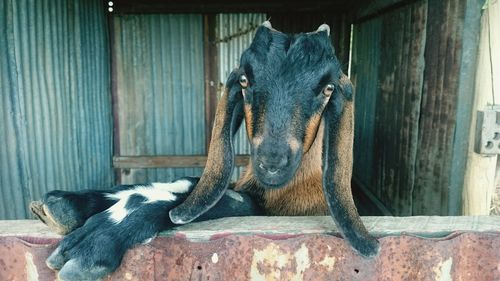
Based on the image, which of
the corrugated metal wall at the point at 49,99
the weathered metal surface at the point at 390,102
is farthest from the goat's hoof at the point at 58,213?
the weathered metal surface at the point at 390,102

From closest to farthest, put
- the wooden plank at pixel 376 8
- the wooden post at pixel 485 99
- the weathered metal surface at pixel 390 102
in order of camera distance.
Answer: the wooden post at pixel 485 99 < the weathered metal surface at pixel 390 102 < the wooden plank at pixel 376 8

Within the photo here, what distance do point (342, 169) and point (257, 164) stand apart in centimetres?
29

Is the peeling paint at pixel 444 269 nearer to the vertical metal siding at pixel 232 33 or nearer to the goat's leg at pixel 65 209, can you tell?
the goat's leg at pixel 65 209

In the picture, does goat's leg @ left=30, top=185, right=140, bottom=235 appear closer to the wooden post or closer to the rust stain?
the rust stain

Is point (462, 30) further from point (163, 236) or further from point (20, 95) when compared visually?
point (20, 95)

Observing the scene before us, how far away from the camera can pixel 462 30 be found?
192 cm

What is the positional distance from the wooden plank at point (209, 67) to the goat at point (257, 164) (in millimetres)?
3013

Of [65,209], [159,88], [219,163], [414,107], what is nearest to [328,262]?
[219,163]

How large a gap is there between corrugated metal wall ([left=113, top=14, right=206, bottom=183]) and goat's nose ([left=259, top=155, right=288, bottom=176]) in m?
3.42

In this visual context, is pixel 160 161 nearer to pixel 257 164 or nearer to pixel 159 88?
pixel 159 88

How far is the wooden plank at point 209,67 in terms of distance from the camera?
4461 millimetres

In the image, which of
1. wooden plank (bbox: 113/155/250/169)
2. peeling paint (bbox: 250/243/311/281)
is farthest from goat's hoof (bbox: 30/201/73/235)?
wooden plank (bbox: 113/155/250/169)

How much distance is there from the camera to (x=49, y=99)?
296 centimetres

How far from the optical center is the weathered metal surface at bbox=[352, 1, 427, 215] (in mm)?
2529
